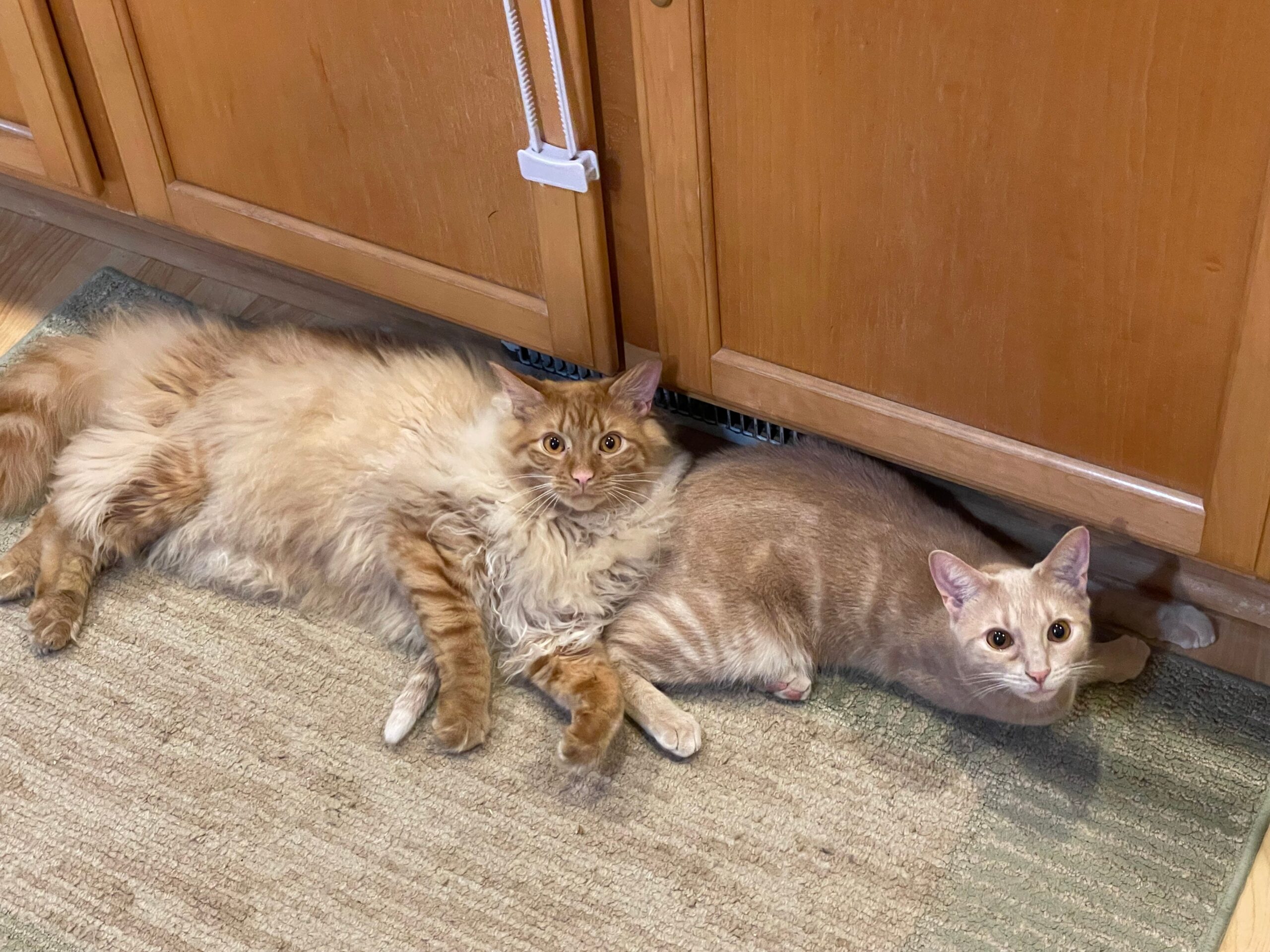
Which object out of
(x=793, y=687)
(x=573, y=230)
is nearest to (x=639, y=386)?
(x=573, y=230)

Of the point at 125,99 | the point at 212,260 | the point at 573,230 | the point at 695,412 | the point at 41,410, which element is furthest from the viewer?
the point at 212,260

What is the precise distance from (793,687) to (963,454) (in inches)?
15.9

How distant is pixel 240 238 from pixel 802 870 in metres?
1.18

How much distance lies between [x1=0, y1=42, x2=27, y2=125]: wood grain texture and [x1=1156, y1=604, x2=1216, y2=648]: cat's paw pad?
1.75m

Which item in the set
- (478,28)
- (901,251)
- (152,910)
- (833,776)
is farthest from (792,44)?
(152,910)

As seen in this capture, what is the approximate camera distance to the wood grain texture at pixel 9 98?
6.34 ft

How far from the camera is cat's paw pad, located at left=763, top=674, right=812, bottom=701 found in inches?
68.7

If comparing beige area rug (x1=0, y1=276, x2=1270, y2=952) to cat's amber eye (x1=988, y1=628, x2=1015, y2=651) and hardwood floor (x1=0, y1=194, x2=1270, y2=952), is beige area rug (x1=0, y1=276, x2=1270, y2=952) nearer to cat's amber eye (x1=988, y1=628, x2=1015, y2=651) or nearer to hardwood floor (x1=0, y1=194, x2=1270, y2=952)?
cat's amber eye (x1=988, y1=628, x2=1015, y2=651)

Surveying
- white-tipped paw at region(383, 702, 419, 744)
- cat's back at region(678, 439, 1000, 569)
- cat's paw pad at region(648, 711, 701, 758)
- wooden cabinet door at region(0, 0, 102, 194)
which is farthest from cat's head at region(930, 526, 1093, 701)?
wooden cabinet door at region(0, 0, 102, 194)

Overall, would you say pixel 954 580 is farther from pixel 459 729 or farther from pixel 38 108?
pixel 38 108

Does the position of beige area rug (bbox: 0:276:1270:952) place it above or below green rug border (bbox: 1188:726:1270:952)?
above

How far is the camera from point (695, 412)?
209 centimetres

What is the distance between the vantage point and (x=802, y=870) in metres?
1.58

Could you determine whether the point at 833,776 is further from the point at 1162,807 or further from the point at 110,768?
the point at 110,768
